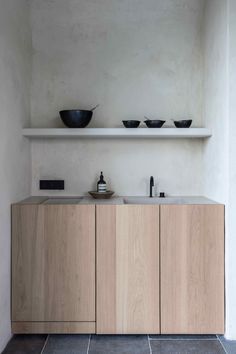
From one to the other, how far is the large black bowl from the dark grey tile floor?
1.46m

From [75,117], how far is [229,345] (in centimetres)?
183

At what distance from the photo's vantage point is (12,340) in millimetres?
2303

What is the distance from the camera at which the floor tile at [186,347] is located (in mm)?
2164

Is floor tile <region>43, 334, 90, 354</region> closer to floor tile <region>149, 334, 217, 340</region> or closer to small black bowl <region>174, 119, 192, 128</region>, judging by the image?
floor tile <region>149, 334, 217, 340</region>

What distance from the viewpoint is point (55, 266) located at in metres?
2.34

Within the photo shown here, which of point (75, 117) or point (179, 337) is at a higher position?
point (75, 117)

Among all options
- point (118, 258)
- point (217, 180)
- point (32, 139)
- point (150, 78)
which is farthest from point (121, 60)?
point (118, 258)

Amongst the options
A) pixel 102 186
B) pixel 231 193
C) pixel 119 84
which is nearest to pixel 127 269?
pixel 102 186

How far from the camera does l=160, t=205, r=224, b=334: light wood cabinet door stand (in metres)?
2.32

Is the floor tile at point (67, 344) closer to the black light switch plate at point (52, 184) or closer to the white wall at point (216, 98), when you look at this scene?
the black light switch plate at point (52, 184)

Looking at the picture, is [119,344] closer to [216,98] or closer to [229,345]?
[229,345]

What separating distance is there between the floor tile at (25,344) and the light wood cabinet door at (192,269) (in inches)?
31.6

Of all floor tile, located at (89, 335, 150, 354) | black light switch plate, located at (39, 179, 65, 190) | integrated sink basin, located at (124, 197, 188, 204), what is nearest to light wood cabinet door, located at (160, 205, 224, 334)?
floor tile, located at (89, 335, 150, 354)

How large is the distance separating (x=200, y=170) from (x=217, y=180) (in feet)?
1.41
